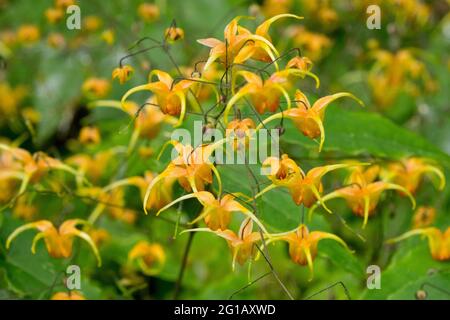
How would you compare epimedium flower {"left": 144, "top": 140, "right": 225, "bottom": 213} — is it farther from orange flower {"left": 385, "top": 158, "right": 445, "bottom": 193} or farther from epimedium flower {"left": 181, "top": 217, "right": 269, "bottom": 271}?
orange flower {"left": 385, "top": 158, "right": 445, "bottom": 193}

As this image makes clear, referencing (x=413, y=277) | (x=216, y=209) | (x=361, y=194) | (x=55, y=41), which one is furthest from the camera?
(x=55, y=41)

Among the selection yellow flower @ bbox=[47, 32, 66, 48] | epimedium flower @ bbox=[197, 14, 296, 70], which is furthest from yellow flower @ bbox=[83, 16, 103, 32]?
epimedium flower @ bbox=[197, 14, 296, 70]

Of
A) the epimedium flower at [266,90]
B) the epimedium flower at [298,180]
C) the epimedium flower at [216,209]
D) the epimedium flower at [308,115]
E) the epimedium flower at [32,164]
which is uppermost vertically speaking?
the epimedium flower at [32,164]

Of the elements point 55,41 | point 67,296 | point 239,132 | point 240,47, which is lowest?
point 67,296

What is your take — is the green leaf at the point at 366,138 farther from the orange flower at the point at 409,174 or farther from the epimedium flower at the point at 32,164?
the epimedium flower at the point at 32,164

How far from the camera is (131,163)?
1281mm

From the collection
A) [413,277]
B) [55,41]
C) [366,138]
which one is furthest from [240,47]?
[55,41]

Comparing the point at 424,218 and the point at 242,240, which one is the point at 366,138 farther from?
the point at 242,240

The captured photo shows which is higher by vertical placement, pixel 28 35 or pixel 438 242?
pixel 28 35

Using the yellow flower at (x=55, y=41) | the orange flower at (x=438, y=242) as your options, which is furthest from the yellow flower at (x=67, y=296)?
the yellow flower at (x=55, y=41)

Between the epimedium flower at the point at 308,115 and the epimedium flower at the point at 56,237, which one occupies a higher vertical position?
the epimedium flower at the point at 308,115

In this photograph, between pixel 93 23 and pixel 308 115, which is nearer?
pixel 308 115

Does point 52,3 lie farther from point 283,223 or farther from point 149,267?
point 283,223
